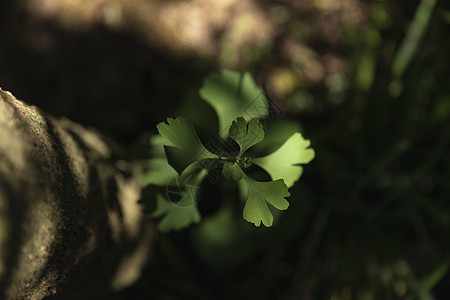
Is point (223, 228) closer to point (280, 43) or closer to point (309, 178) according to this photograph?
point (309, 178)

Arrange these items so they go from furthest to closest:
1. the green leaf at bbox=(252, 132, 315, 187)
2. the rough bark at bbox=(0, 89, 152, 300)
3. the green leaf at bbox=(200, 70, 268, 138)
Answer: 1. the green leaf at bbox=(200, 70, 268, 138)
2. the green leaf at bbox=(252, 132, 315, 187)
3. the rough bark at bbox=(0, 89, 152, 300)

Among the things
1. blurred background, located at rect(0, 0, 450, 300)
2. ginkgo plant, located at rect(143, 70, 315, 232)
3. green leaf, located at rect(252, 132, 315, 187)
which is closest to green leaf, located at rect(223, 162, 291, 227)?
ginkgo plant, located at rect(143, 70, 315, 232)

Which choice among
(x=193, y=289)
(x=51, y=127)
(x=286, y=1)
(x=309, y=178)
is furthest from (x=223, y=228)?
(x=286, y=1)

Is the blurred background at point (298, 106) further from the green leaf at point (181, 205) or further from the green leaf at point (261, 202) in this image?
the green leaf at point (261, 202)

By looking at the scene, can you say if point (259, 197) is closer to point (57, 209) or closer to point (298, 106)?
point (57, 209)

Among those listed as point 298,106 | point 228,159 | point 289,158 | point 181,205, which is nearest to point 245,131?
point 228,159

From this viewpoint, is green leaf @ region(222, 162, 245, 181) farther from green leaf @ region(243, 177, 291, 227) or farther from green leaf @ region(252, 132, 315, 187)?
green leaf @ region(252, 132, 315, 187)
